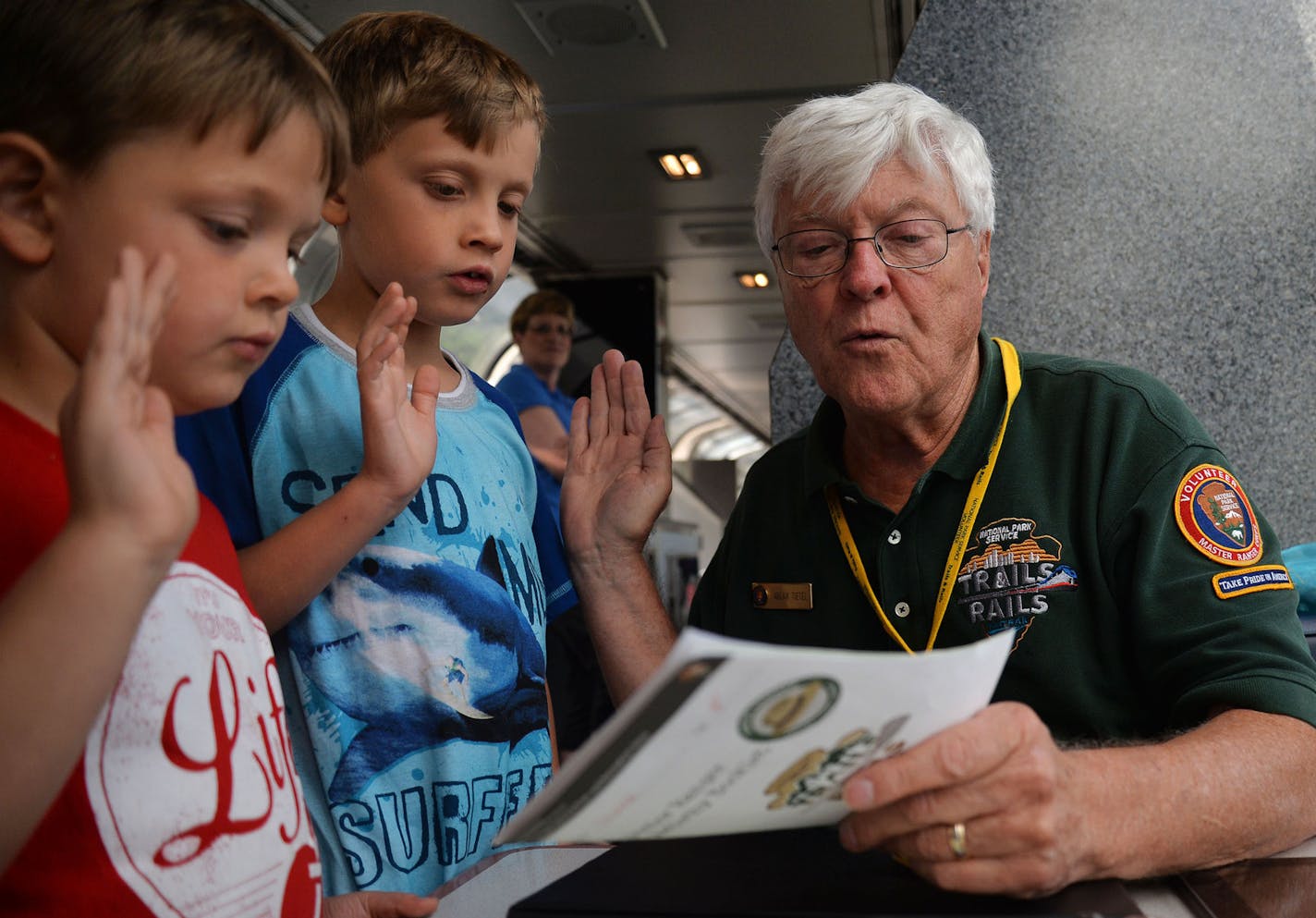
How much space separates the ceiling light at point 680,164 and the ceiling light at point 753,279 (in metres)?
2.25

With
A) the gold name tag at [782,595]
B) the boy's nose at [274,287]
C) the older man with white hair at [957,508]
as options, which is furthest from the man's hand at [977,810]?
the gold name tag at [782,595]

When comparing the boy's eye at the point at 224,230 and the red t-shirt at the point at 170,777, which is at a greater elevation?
the boy's eye at the point at 224,230

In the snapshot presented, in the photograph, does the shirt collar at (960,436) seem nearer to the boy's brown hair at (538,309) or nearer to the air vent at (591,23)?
the air vent at (591,23)

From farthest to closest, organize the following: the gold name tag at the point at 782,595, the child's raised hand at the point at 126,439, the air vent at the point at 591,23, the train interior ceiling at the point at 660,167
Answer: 1. the train interior ceiling at the point at 660,167
2. the air vent at the point at 591,23
3. the gold name tag at the point at 782,595
4. the child's raised hand at the point at 126,439

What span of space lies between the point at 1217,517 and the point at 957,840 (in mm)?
687

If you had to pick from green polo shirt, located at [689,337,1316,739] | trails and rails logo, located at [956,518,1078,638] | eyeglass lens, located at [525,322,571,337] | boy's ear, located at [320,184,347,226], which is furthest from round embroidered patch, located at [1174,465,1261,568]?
eyeglass lens, located at [525,322,571,337]

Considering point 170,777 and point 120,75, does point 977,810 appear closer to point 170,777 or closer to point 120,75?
point 170,777

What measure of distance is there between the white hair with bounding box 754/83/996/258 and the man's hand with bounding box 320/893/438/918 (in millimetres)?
1029

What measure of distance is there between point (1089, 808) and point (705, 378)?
11.9 meters

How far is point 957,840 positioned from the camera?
84cm

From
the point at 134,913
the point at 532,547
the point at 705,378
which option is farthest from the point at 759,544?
the point at 705,378

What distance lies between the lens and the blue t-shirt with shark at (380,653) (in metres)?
1.19

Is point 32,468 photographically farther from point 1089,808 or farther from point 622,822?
point 1089,808

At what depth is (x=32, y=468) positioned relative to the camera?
78 centimetres
